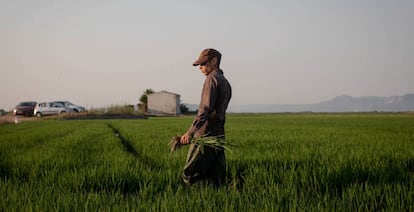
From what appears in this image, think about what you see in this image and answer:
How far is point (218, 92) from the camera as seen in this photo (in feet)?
12.9

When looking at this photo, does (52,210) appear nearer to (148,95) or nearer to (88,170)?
(88,170)

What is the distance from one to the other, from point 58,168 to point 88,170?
79cm

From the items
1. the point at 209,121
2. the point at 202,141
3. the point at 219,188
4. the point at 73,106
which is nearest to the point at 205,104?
the point at 209,121

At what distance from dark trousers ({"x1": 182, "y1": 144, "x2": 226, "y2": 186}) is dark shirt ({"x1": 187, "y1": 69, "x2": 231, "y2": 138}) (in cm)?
19

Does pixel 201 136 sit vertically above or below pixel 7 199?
above

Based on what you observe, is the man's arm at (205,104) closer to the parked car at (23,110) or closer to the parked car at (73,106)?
the parked car at (73,106)

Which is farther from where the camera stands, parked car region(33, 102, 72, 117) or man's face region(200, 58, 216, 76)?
parked car region(33, 102, 72, 117)

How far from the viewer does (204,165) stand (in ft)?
13.7

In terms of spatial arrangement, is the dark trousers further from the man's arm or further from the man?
the man's arm

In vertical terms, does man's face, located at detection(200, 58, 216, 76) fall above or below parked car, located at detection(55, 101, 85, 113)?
below

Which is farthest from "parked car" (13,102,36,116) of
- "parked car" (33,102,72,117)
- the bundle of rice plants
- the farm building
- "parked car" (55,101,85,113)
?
the bundle of rice plants

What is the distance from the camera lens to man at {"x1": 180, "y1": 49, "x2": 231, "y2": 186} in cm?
388

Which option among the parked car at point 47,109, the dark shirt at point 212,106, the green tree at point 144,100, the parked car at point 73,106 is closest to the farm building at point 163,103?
the green tree at point 144,100

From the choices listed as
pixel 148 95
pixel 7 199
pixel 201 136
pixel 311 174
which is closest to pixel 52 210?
pixel 7 199
